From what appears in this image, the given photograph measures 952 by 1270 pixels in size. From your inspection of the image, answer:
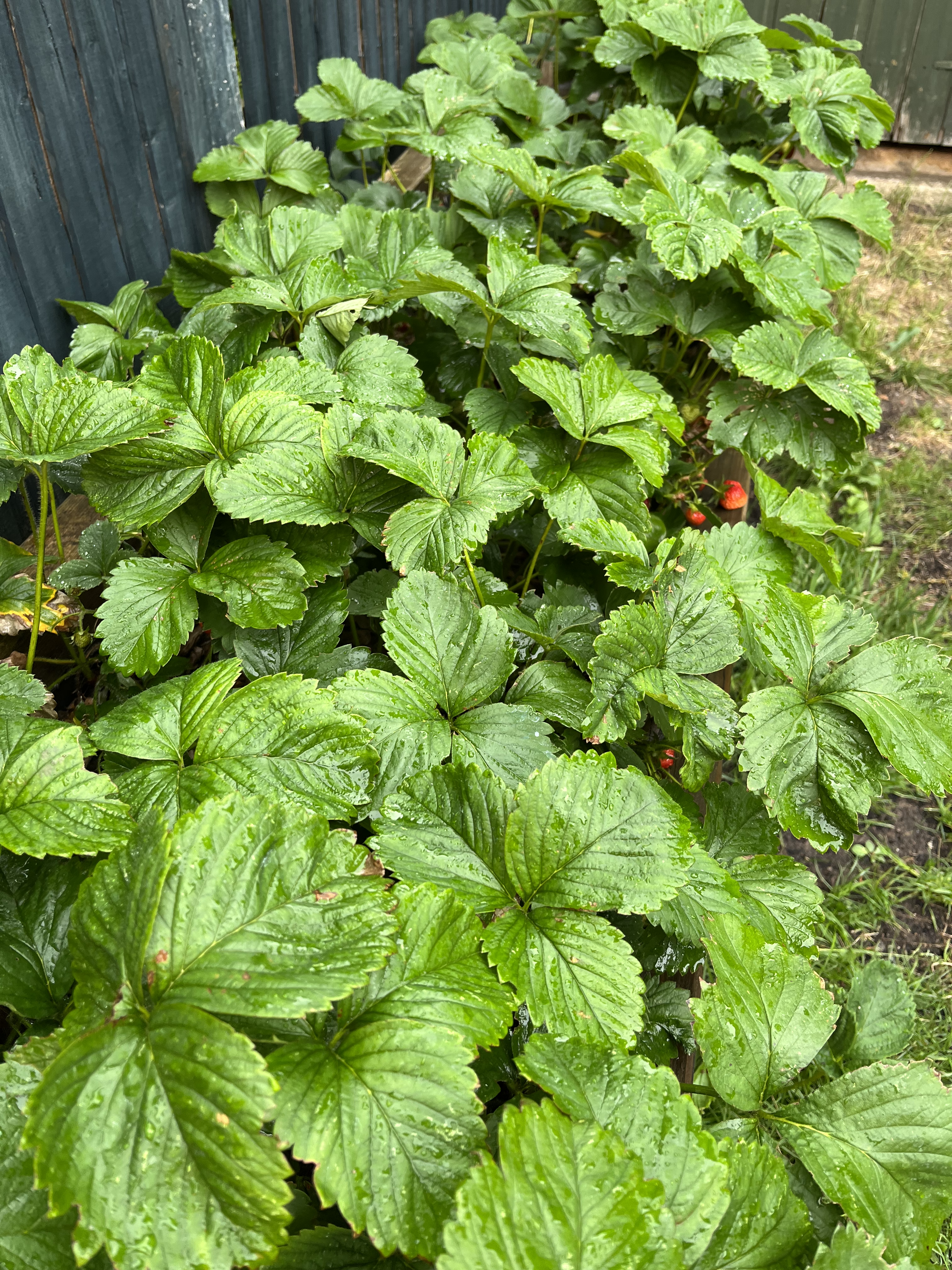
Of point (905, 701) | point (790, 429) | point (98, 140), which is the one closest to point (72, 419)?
point (98, 140)

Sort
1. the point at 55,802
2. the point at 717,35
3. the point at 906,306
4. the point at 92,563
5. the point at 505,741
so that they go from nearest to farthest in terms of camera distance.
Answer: the point at 55,802
the point at 505,741
the point at 92,563
the point at 717,35
the point at 906,306

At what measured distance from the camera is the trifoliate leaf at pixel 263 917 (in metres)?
0.69

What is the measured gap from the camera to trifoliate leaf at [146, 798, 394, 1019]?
693 mm

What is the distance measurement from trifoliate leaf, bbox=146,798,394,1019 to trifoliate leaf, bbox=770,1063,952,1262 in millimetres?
480

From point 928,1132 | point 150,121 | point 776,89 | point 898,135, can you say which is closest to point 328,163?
point 150,121

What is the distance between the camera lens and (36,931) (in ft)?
3.01

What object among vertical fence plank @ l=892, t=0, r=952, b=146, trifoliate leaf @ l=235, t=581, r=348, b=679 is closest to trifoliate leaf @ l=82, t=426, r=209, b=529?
trifoliate leaf @ l=235, t=581, r=348, b=679

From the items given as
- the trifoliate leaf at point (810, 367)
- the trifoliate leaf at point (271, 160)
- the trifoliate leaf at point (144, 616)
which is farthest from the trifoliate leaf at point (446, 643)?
the trifoliate leaf at point (271, 160)

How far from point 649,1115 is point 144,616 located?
823 mm

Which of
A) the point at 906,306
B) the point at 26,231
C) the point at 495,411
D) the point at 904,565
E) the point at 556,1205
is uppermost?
the point at 26,231

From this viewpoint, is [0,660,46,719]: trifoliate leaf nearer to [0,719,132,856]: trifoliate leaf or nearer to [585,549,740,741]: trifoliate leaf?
[0,719,132,856]: trifoliate leaf

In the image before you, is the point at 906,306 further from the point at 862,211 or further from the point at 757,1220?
the point at 757,1220

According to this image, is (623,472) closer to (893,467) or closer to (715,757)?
(715,757)

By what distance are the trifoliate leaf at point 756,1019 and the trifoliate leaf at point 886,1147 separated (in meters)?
0.04
